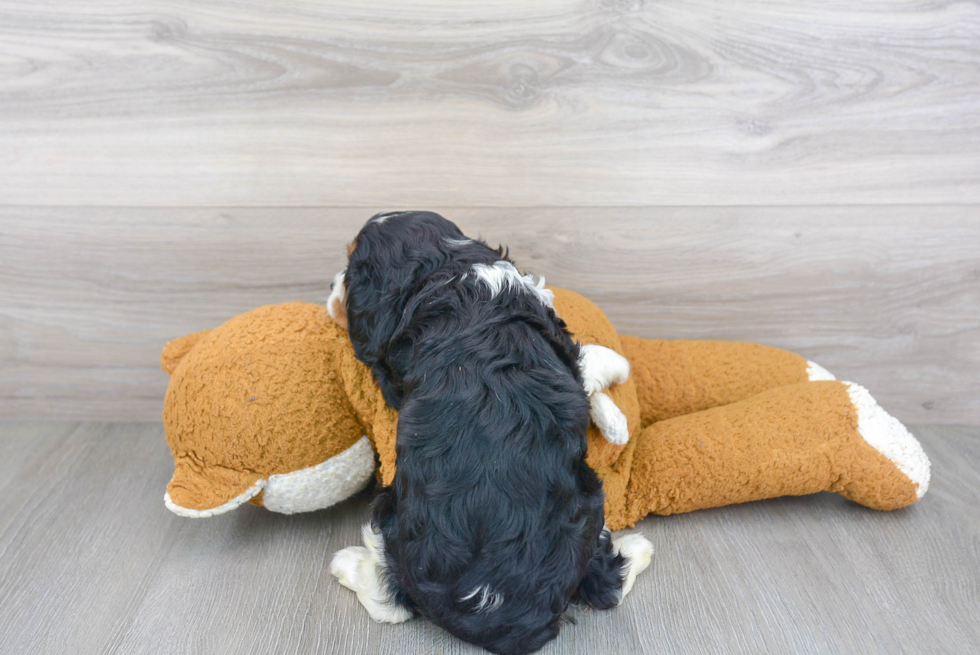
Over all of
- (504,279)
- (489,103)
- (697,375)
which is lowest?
(697,375)

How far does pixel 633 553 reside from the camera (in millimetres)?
1157

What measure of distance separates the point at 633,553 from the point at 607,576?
0.34ft

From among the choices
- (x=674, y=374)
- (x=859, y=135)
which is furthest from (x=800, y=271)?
(x=674, y=374)

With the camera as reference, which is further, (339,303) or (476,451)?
(339,303)

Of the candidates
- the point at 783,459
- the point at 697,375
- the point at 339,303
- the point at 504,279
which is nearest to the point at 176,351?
the point at 339,303

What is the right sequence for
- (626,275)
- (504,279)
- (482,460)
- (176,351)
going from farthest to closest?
(626,275) → (176,351) → (504,279) → (482,460)

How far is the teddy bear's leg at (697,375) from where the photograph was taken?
1410 mm

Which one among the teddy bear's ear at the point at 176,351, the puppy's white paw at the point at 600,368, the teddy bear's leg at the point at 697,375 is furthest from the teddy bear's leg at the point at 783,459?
the teddy bear's ear at the point at 176,351

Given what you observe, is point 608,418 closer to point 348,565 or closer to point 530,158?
point 348,565

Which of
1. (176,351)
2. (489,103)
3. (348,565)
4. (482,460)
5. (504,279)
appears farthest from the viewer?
(489,103)

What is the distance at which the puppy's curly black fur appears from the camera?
2.97ft

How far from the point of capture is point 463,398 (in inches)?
36.5

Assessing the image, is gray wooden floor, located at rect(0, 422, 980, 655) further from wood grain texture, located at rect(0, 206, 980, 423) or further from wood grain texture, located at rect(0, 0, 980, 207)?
wood grain texture, located at rect(0, 0, 980, 207)

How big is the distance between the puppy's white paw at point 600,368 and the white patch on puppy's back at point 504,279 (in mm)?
114
